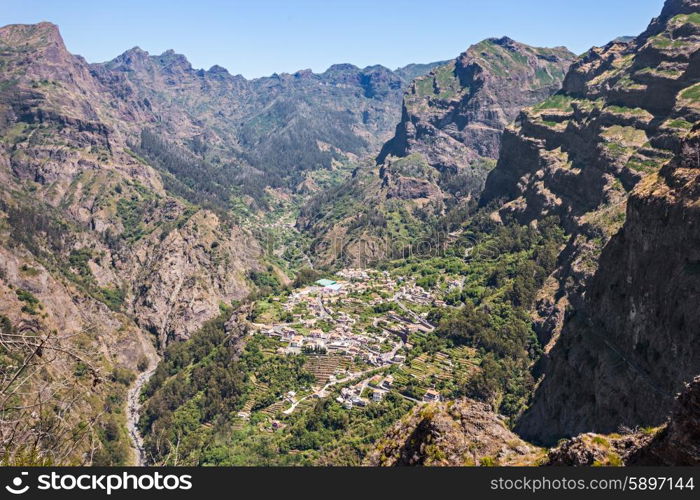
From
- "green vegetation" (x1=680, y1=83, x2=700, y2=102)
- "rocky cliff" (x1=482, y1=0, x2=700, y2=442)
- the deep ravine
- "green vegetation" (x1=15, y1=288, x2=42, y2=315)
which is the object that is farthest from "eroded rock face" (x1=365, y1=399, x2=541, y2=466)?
"green vegetation" (x1=680, y1=83, x2=700, y2=102)

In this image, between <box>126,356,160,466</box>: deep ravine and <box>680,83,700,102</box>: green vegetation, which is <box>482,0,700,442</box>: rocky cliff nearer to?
<box>680,83,700,102</box>: green vegetation

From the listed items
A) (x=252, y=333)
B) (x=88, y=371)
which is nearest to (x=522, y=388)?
(x=252, y=333)

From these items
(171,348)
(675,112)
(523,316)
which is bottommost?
(171,348)

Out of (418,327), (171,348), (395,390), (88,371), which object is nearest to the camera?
(88,371)

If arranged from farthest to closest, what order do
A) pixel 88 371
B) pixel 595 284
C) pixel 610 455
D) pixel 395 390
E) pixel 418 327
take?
1. pixel 418 327
2. pixel 395 390
3. pixel 595 284
4. pixel 610 455
5. pixel 88 371

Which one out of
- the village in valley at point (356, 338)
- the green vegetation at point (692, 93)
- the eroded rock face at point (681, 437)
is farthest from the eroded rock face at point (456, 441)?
the green vegetation at point (692, 93)

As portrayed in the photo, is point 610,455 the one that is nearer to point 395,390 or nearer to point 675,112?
point 395,390
